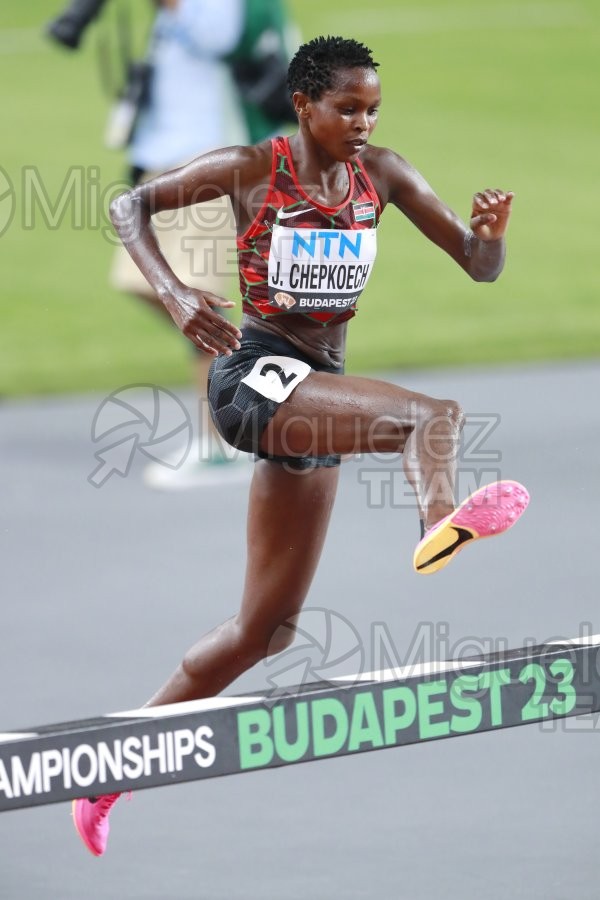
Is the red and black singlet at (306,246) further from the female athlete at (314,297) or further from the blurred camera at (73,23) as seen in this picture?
the blurred camera at (73,23)

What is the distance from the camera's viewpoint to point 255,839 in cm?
464

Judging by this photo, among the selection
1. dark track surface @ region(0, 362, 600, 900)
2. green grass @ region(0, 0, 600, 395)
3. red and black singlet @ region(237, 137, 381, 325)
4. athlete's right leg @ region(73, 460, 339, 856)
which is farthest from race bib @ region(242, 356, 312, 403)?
green grass @ region(0, 0, 600, 395)

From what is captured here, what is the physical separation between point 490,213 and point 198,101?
4.08m

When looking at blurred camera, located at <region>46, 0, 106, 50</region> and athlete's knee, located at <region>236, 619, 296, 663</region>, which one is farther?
blurred camera, located at <region>46, 0, 106, 50</region>

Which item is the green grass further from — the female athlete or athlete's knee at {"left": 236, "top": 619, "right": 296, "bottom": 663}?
the female athlete

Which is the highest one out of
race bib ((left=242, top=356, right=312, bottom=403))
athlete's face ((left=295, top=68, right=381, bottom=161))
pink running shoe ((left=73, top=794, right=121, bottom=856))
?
athlete's face ((left=295, top=68, right=381, bottom=161))

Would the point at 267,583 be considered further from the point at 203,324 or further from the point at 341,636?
the point at 341,636

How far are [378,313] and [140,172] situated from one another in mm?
4032

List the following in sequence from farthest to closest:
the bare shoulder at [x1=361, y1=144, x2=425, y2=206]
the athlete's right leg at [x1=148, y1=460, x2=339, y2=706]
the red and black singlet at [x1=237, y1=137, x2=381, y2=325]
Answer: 1. the athlete's right leg at [x1=148, y1=460, x2=339, y2=706]
2. the bare shoulder at [x1=361, y1=144, x2=425, y2=206]
3. the red and black singlet at [x1=237, y1=137, x2=381, y2=325]

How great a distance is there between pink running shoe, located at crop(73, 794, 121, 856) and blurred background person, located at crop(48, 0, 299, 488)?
3402 millimetres

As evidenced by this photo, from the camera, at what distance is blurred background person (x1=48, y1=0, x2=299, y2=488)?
754cm

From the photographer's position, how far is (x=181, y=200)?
393 centimetres

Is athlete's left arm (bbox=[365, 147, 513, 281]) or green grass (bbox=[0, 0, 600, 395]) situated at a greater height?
green grass (bbox=[0, 0, 600, 395])

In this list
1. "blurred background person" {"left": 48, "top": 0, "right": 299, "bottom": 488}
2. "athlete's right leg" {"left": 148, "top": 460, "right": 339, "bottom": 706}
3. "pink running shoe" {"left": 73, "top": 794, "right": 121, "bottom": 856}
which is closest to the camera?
"athlete's right leg" {"left": 148, "top": 460, "right": 339, "bottom": 706}
